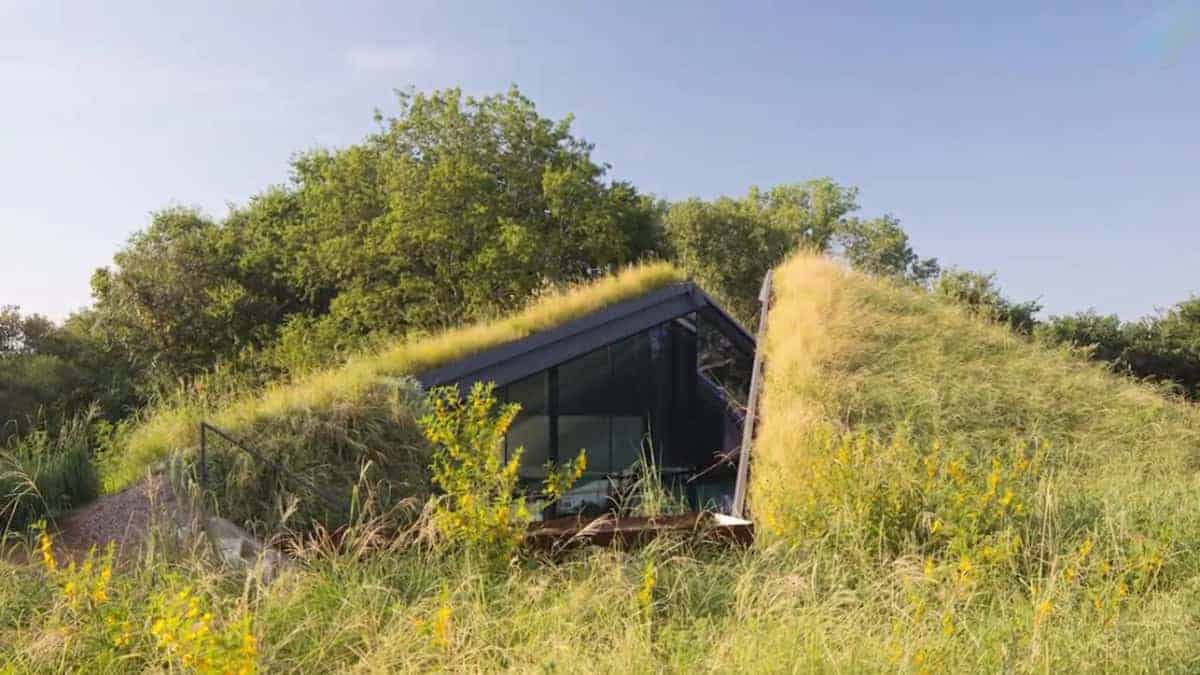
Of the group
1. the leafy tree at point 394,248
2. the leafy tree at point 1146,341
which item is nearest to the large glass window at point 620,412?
the leafy tree at point 394,248

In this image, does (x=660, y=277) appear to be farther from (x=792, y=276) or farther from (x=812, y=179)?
(x=812, y=179)

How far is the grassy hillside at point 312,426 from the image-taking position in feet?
25.1

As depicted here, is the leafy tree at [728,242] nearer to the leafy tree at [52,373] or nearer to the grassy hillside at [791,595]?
the leafy tree at [52,373]

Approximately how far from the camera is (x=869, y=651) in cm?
308

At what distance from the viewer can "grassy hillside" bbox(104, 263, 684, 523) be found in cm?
764

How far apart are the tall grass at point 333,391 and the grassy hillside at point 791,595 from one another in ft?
10.7

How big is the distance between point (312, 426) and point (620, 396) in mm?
4007

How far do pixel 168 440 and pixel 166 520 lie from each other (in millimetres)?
2906

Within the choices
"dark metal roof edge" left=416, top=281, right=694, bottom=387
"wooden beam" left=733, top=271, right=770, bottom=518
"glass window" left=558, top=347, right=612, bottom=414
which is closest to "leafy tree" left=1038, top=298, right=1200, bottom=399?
"wooden beam" left=733, top=271, right=770, bottom=518

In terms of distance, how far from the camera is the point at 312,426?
26.1 ft

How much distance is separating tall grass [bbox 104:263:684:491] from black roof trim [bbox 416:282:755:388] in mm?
203

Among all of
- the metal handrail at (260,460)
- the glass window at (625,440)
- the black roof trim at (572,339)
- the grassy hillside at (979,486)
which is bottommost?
the glass window at (625,440)

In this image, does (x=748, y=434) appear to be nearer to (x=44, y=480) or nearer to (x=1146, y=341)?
(x=44, y=480)

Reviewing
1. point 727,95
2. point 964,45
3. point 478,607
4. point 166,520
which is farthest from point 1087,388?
point 166,520
